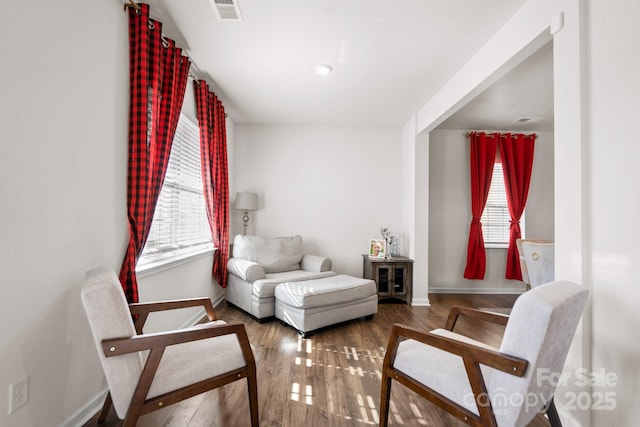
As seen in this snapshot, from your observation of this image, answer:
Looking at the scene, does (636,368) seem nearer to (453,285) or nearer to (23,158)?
(23,158)

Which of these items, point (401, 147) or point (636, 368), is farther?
point (401, 147)

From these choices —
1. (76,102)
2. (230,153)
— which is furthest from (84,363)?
(230,153)

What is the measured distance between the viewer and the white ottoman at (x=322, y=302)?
9.20 feet

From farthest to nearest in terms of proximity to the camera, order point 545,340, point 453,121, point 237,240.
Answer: point 453,121
point 237,240
point 545,340

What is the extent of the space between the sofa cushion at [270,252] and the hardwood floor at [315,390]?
2.63 ft

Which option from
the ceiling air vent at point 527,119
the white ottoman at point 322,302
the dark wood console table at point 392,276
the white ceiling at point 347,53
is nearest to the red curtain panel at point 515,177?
the ceiling air vent at point 527,119

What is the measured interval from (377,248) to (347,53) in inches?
102

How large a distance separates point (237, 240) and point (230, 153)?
133 cm

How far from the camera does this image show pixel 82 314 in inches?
63.0

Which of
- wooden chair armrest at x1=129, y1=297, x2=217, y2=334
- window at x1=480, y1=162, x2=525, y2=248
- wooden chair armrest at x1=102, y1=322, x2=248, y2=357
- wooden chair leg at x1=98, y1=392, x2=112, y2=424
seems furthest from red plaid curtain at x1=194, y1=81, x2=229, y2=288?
window at x1=480, y1=162, x2=525, y2=248

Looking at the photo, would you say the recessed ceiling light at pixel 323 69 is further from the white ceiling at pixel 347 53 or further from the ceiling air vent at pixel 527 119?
the ceiling air vent at pixel 527 119

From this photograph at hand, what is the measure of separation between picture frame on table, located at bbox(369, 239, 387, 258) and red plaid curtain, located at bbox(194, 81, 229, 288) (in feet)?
6.51

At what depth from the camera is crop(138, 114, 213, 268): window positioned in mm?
2553

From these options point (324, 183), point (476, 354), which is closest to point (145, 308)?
point (476, 354)
